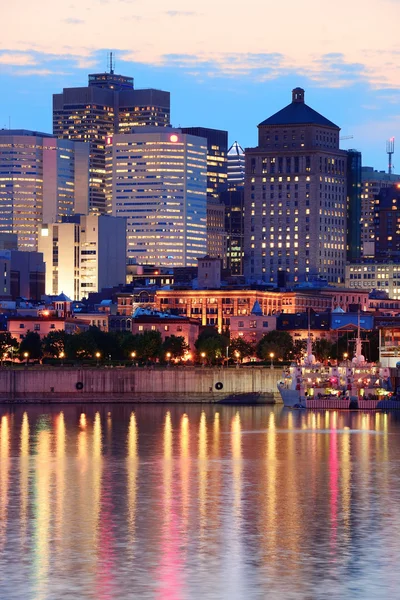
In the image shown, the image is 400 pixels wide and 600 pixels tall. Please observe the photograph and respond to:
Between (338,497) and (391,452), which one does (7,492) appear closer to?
(338,497)

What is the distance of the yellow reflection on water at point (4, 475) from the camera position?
78.6 meters

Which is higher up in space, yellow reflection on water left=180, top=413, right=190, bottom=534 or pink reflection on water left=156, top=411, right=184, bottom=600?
yellow reflection on water left=180, top=413, right=190, bottom=534

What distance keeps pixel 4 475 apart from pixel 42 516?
21175 mm

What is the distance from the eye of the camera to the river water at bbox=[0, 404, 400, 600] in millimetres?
65062

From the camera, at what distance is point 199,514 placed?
83875mm

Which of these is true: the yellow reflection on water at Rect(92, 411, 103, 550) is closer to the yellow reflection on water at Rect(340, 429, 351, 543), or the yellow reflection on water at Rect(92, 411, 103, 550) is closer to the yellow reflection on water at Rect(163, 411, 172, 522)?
the yellow reflection on water at Rect(163, 411, 172, 522)

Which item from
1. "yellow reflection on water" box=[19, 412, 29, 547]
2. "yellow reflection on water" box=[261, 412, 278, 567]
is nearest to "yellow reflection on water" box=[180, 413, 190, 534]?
"yellow reflection on water" box=[261, 412, 278, 567]

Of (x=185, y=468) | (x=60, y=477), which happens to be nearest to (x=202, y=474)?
(x=185, y=468)

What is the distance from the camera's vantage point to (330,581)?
6512 centimetres

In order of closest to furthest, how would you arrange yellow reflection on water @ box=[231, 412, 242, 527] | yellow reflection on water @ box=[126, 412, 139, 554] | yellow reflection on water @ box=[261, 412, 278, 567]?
yellow reflection on water @ box=[261, 412, 278, 567], yellow reflection on water @ box=[126, 412, 139, 554], yellow reflection on water @ box=[231, 412, 242, 527]

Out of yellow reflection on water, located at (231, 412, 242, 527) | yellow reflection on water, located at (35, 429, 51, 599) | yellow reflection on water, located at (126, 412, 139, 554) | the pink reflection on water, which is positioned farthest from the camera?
yellow reflection on water, located at (231, 412, 242, 527)

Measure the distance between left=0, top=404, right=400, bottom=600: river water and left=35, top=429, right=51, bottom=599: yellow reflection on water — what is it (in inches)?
4.4

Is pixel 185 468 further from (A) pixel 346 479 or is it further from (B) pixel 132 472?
(A) pixel 346 479

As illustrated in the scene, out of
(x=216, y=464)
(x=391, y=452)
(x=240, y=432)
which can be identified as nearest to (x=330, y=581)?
(x=216, y=464)
